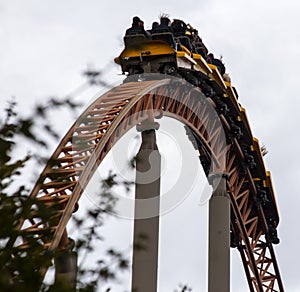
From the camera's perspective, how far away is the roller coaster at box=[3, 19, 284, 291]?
14359 mm

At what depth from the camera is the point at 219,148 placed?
20406 millimetres

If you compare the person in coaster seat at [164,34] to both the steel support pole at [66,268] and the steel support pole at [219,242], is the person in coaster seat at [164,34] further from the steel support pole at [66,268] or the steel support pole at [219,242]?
the steel support pole at [66,268]

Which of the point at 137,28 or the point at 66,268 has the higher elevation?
the point at 137,28

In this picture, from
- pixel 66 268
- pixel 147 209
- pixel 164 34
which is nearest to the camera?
pixel 66 268

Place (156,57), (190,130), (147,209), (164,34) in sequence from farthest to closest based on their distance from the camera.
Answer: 1. (190,130)
2. (164,34)
3. (156,57)
4. (147,209)

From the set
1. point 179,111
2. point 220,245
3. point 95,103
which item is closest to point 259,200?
point 220,245

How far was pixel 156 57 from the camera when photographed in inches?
674

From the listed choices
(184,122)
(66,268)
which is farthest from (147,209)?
(66,268)

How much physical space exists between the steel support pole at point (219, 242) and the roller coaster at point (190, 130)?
0.70 m

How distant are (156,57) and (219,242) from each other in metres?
4.52

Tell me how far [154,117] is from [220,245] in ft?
12.2

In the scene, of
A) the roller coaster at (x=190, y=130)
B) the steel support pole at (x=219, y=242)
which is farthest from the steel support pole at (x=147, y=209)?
the steel support pole at (x=219, y=242)

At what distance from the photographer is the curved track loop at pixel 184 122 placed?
1376cm

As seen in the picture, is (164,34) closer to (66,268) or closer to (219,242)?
(219,242)
